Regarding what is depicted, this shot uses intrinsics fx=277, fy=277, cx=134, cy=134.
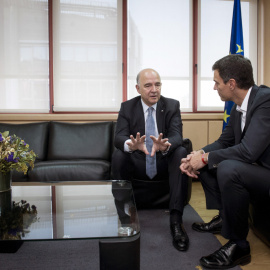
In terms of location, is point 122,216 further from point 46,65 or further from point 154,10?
point 154,10

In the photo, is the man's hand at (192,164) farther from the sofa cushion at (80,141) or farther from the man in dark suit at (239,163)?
the sofa cushion at (80,141)

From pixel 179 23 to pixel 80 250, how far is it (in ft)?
10.6

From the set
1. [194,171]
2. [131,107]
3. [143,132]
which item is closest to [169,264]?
[194,171]

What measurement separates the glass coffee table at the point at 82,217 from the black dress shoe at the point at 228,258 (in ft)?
1.59

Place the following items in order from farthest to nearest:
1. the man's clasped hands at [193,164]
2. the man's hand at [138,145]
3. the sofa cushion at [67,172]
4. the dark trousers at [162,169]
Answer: the sofa cushion at [67,172], the man's hand at [138,145], the dark trousers at [162,169], the man's clasped hands at [193,164]

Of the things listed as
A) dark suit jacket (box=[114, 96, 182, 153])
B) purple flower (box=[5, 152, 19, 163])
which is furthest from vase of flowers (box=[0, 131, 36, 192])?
dark suit jacket (box=[114, 96, 182, 153])

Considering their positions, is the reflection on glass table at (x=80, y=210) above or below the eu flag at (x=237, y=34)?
below

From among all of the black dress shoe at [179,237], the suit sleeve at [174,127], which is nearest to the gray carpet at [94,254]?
the black dress shoe at [179,237]

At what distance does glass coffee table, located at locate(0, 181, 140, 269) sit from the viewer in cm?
106

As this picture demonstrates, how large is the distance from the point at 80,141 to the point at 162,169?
120 cm

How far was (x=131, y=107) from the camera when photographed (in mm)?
2398

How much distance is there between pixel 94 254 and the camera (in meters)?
1.56

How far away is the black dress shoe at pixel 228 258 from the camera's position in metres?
1.43

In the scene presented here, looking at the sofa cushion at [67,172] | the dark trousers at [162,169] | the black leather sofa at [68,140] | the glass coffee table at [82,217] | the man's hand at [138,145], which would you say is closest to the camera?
the glass coffee table at [82,217]
